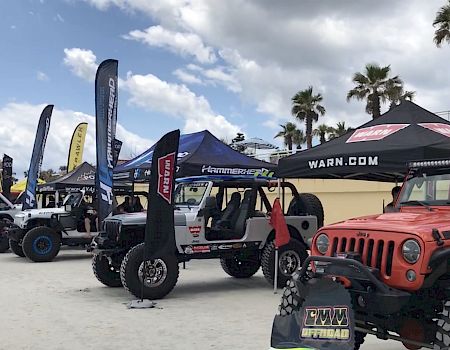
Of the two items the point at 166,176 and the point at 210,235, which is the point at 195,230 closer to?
the point at 210,235

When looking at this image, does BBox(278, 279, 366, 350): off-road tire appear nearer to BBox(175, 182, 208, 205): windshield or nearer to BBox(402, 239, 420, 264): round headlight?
BBox(402, 239, 420, 264): round headlight

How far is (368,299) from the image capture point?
449cm

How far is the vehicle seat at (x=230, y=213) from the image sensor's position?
10.5 m

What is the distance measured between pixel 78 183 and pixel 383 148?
12.7m

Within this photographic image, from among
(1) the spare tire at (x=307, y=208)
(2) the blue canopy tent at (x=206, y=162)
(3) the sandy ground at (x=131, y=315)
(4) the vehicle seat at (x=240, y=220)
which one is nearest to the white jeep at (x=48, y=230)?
(2) the blue canopy tent at (x=206, y=162)

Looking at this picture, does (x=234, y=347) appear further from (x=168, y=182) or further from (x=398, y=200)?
(x=168, y=182)

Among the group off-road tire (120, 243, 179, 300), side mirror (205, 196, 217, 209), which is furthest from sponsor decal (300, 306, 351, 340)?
side mirror (205, 196, 217, 209)

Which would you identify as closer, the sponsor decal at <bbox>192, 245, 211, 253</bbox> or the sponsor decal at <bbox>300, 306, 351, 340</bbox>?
the sponsor decal at <bbox>300, 306, 351, 340</bbox>

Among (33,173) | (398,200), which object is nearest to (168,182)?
(398,200)

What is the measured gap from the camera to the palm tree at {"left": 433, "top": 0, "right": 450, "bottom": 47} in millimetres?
Answer: 22461

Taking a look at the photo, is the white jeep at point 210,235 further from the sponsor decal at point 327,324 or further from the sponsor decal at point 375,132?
the sponsor decal at point 327,324

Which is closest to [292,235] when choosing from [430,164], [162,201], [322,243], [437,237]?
[162,201]

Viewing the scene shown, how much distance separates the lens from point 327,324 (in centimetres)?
436

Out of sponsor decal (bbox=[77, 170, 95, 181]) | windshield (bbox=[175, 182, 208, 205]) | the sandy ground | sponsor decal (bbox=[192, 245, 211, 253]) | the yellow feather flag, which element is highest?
the yellow feather flag
